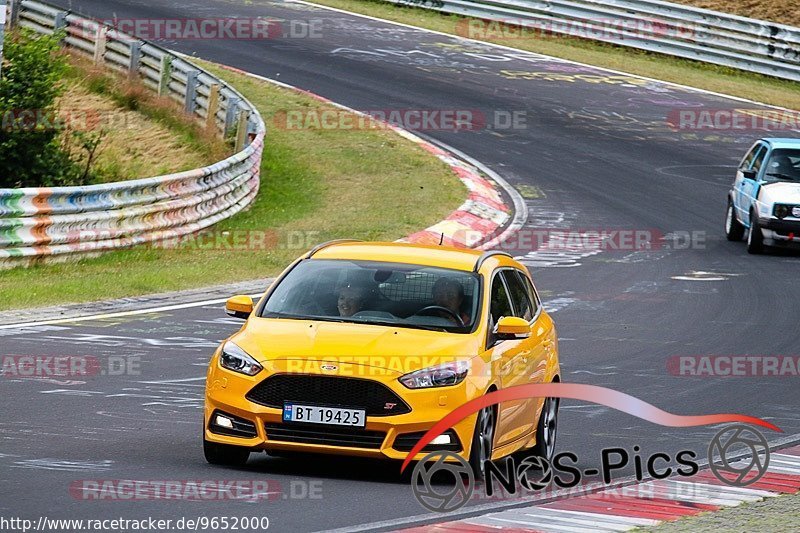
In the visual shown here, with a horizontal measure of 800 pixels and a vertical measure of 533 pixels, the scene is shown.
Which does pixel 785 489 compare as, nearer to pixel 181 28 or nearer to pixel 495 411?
pixel 495 411

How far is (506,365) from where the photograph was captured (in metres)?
9.90

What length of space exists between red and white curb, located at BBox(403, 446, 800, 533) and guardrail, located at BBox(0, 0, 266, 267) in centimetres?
1142

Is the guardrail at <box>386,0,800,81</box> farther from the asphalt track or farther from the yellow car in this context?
the yellow car

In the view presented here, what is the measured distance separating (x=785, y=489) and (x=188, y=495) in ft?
12.0

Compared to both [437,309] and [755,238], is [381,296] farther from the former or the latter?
[755,238]

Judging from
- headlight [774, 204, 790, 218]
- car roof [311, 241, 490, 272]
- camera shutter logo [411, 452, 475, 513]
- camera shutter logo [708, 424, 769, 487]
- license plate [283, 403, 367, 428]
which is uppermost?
car roof [311, 241, 490, 272]

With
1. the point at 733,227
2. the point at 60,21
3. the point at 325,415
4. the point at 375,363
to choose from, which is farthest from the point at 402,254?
the point at 60,21

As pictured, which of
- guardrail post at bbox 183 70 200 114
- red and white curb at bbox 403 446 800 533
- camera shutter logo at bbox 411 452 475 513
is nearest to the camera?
red and white curb at bbox 403 446 800 533

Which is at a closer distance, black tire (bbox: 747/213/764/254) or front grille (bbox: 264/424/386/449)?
front grille (bbox: 264/424/386/449)

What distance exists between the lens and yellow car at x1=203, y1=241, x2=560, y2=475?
916 centimetres

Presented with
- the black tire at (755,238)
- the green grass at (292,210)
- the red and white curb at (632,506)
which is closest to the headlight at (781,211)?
the black tire at (755,238)

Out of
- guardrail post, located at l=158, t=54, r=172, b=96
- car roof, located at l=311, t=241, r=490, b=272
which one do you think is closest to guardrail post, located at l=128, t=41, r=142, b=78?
guardrail post, located at l=158, t=54, r=172, b=96

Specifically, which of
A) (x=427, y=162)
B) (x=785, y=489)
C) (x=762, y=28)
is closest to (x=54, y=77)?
(x=427, y=162)

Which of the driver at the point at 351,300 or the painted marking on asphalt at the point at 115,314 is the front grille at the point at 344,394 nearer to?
the driver at the point at 351,300
